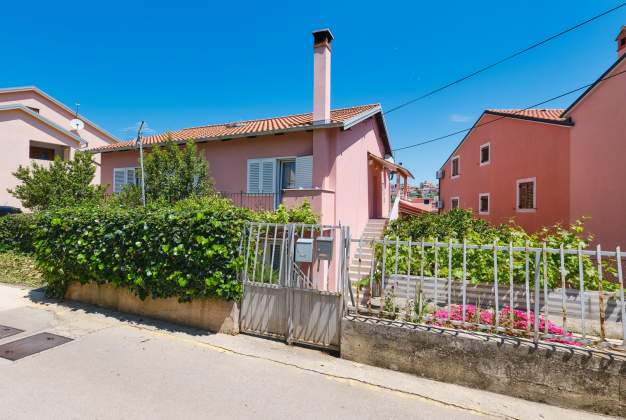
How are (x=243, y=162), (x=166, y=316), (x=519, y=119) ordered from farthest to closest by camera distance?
1. (x=519, y=119)
2. (x=243, y=162)
3. (x=166, y=316)

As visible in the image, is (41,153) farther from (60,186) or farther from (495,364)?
(495,364)

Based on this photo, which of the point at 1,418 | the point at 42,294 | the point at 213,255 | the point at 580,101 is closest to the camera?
the point at 1,418

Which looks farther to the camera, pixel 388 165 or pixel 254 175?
pixel 388 165

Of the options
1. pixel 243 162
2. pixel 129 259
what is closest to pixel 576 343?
pixel 129 259

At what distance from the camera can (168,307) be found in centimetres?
637

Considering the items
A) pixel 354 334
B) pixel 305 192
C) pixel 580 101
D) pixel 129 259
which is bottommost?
pixel 354 334

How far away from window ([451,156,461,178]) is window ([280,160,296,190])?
1627cm

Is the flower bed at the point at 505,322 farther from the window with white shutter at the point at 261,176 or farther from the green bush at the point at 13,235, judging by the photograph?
the green bush at the point at 13,235

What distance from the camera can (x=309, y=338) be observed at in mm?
5305

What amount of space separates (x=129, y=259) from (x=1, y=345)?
223cm

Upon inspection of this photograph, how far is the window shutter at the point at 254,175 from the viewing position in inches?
456

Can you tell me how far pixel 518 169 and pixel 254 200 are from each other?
1408cm

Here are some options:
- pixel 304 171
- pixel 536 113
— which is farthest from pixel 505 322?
pixel 536 113

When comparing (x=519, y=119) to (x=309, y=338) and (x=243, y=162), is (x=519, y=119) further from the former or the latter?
(x=309, y=338)
